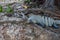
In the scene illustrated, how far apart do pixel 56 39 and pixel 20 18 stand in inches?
35.1

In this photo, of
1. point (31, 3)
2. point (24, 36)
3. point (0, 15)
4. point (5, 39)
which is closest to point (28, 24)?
point (24, 36)

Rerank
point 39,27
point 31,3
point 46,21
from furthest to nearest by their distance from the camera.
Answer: point 31,3 → point 46,21 → point 39,27

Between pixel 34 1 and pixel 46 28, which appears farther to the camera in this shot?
pixel 34 1

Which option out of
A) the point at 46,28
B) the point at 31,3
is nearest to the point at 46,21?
the point at 46,28

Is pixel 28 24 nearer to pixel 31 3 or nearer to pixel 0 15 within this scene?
pixel 0 15

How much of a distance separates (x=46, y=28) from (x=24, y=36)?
0.45m

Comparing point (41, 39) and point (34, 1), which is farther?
point (34, 1)

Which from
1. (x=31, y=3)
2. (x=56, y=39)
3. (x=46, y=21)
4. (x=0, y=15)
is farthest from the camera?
(x=31, y=3)

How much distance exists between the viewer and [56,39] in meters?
2.55

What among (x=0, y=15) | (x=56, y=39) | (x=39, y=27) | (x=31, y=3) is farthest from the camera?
(x=31, y=3)

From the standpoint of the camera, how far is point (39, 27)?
2764 mm

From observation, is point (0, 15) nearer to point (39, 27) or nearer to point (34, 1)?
point (39, 27)

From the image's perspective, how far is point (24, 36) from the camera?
2586 millimetres

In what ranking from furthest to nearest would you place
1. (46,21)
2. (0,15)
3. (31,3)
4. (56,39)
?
1. (31,3)
2. (0,15)
3. (46,21)
4. (56,39)
